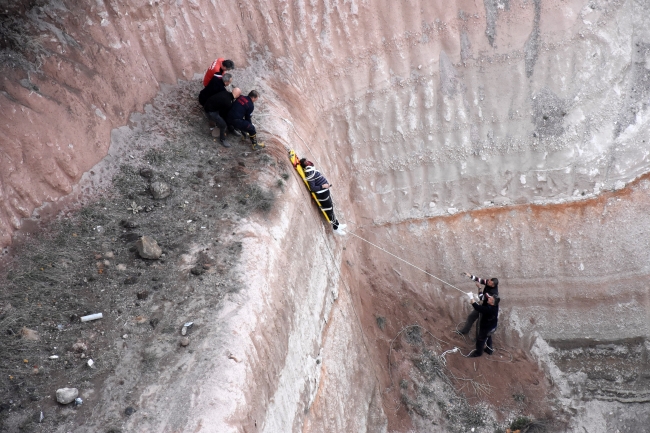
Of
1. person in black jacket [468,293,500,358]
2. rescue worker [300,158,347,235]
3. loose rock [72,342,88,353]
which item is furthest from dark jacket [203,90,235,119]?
person in black jacket [468,293,500,358]

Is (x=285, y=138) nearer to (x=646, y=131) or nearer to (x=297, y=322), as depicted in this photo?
(x=297, y=322)

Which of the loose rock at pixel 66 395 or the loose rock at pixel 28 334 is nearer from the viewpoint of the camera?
the loose rock at pixel 66 395

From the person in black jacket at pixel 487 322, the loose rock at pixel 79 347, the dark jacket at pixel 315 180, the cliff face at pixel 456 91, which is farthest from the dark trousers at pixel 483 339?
the loose rock at pixel 79 347

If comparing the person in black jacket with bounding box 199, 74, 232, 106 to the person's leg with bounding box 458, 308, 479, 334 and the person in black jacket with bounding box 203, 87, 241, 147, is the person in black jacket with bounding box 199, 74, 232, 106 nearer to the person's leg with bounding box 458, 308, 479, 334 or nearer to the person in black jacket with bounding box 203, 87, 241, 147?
the person in black jacket with bounding box 203, 87, 241, 147

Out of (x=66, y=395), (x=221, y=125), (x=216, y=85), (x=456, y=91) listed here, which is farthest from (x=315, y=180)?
(x=66, y=395)

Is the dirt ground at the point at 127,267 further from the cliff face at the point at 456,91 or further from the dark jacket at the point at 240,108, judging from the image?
the cliff face at the point at 456,91

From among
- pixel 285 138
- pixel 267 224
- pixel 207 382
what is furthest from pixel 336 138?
pixel 207 382
